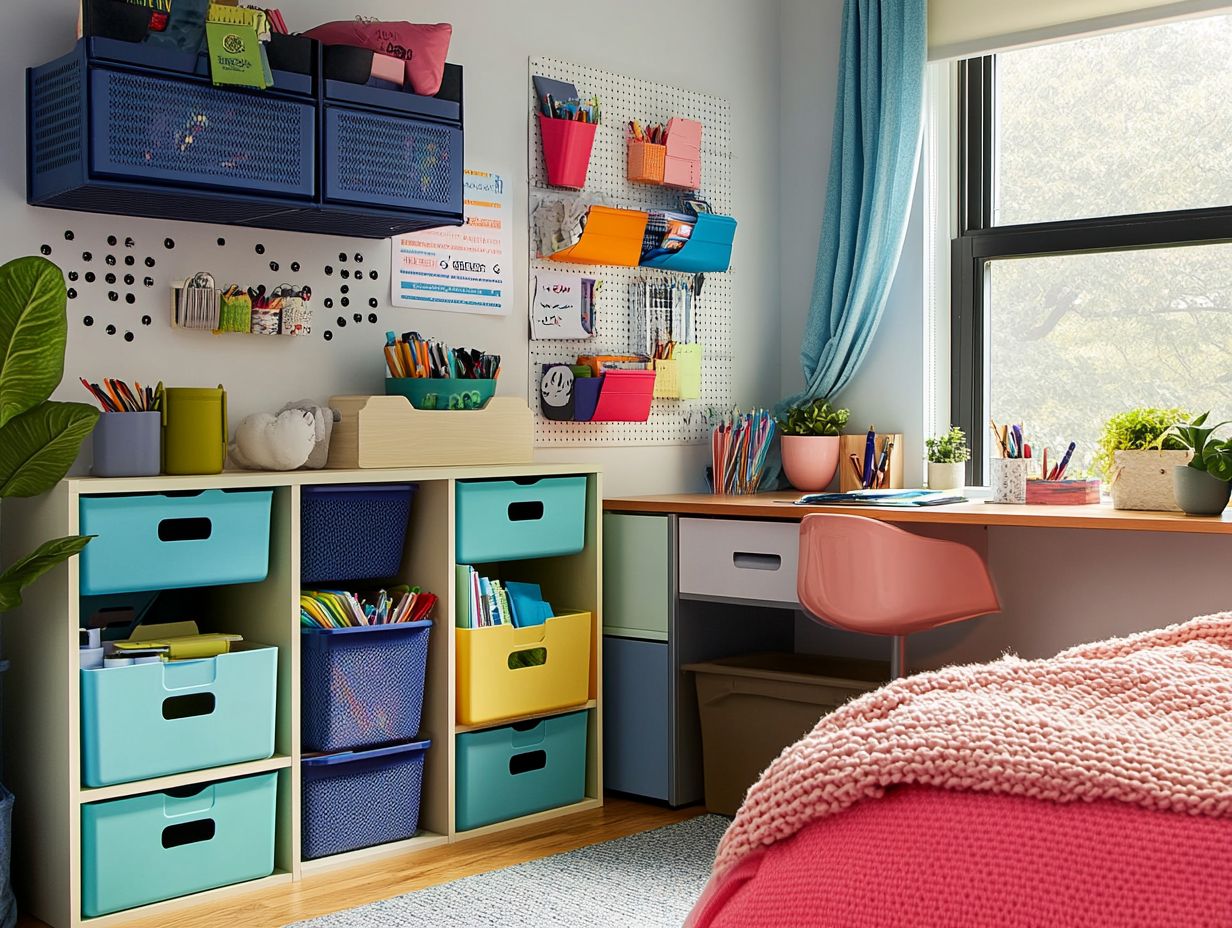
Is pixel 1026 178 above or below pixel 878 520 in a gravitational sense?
above

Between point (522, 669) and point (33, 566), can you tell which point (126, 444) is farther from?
point (522, 669)

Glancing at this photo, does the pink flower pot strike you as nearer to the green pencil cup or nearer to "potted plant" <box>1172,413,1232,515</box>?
"potted plant" <box>1172,413,1232,515</box>

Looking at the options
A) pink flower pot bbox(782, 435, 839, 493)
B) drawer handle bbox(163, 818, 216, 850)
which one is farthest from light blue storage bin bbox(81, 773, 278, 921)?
pink flower pot bbox(782, 435, 839, 493)

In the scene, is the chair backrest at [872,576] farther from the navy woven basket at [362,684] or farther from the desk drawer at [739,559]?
the navy woven basket at [362,684]

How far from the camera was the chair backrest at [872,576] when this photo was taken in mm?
2795

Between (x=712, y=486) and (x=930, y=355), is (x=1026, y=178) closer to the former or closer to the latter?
(x=930, y=355)

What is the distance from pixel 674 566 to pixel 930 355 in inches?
41.4

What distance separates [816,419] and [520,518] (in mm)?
1062

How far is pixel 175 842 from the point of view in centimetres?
258

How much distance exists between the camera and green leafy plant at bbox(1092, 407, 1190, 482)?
3.02m

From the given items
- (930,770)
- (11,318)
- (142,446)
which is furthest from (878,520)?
(930,770)

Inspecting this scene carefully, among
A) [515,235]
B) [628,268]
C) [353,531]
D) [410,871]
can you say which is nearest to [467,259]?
[515,235]

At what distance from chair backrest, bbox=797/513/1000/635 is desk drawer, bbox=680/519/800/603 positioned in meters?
0.23

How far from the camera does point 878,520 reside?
9.53ft
